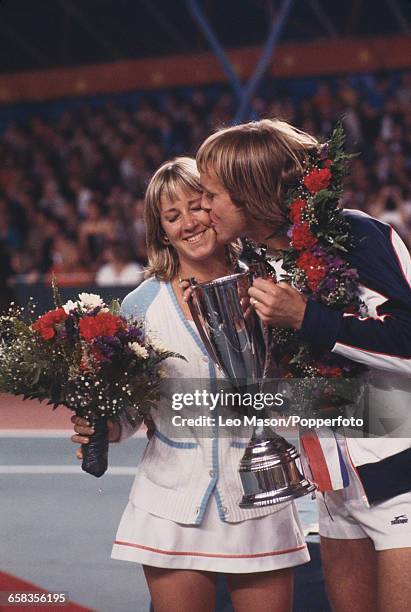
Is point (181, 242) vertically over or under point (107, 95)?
under

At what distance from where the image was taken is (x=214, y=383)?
2797 mm

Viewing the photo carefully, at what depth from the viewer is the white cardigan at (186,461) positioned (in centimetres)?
278

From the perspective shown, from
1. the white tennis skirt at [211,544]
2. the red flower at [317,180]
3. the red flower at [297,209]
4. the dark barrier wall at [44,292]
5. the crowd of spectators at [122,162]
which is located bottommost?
the white tennis skirt at [211,544]

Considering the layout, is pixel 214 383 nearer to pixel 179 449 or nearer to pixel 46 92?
pixel 179 449

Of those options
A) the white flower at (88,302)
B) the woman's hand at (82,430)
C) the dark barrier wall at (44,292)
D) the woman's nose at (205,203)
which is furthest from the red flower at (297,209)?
the dark barrier wall at (44,292)

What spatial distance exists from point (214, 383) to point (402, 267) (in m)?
0.60

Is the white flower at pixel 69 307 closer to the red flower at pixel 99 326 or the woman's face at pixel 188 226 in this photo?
the red flower at pixel 99 326

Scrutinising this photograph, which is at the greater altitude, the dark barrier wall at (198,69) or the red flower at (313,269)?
the dark barrier wall at (198,69)

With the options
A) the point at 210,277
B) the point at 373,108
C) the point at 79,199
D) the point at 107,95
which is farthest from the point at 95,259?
the point at 210,277

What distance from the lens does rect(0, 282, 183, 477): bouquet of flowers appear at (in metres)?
2.69

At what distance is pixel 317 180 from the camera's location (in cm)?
256

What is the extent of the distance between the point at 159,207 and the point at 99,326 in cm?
51

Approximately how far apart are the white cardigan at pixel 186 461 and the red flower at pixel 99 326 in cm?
16

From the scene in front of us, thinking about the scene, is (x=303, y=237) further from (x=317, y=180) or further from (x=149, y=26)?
(x=149, y=26)
